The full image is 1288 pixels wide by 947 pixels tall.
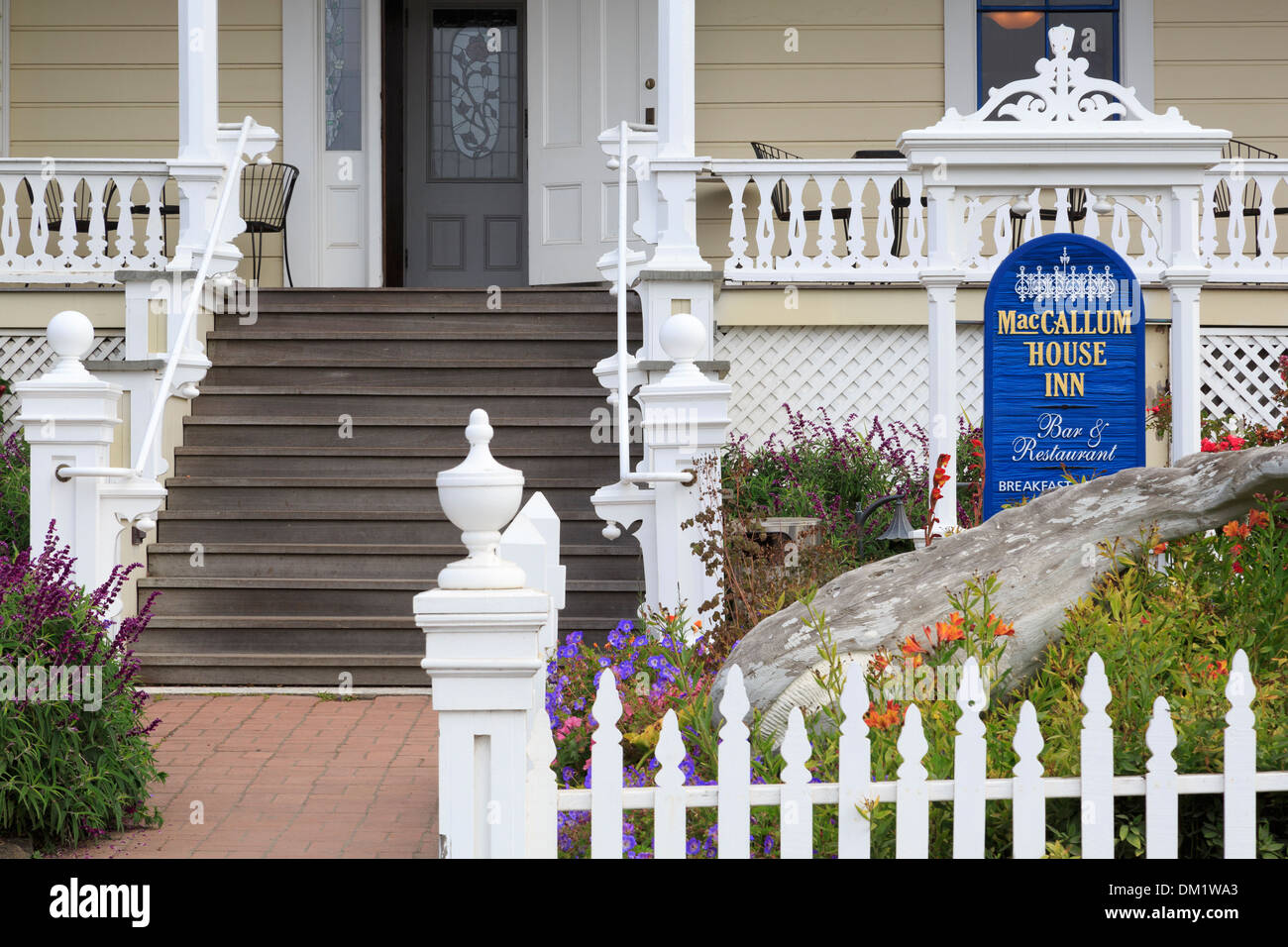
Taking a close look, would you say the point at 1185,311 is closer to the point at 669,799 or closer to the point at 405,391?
the point at 669,799

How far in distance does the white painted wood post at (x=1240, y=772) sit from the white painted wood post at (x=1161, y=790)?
139 millimetres

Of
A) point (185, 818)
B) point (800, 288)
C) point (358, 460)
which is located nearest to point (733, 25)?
point (800, 288)

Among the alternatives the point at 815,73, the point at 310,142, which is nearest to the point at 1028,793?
the point at 815,73

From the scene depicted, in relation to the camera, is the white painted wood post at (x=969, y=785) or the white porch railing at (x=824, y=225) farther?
the white porch railing at (x=824, y=225)

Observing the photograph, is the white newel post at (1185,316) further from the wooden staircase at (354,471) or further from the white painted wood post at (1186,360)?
the wooden staircase at (354,471)

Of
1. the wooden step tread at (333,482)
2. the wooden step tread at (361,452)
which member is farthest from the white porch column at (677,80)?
the wooden step tread at (333,482)

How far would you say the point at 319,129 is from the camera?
1107cm

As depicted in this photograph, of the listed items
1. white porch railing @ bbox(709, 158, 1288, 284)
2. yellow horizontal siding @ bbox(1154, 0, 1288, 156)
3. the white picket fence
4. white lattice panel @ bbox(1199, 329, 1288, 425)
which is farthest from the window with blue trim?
the white picket fence

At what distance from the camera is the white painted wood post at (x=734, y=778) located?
124 inches

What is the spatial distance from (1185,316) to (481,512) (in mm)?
4260

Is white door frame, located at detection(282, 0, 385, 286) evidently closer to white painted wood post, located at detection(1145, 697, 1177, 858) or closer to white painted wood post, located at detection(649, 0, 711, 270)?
white painted wood post, located at detection(649, 0, 711, 270)

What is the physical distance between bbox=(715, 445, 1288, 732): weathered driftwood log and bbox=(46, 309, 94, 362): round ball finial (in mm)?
3871
